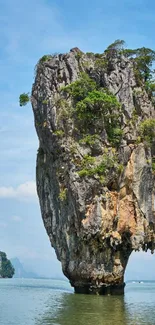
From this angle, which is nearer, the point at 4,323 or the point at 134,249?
the point at 4,323

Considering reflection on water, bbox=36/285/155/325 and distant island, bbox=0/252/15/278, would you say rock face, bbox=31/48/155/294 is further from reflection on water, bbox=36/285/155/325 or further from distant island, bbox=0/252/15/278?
distant island, bbox=0/252/15/278

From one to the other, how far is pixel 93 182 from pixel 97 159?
4.88 ft

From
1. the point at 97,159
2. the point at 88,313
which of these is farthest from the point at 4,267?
the point at 88,313

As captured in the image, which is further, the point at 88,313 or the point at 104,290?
the point at 104,290

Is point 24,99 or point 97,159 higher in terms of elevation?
point 24,99

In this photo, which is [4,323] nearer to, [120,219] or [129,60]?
[120,219]

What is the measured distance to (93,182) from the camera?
81.4 feet

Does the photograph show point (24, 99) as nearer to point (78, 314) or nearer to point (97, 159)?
point (97, 159)

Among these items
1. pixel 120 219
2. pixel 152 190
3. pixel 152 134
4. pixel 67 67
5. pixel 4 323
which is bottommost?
pixel 4 323

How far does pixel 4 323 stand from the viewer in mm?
15312

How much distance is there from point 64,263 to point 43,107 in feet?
29.8

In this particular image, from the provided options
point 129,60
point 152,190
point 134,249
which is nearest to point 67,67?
point 129,60

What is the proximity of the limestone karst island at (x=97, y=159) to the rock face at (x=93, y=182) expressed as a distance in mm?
53

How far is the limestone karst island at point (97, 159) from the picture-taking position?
80.7 feet
